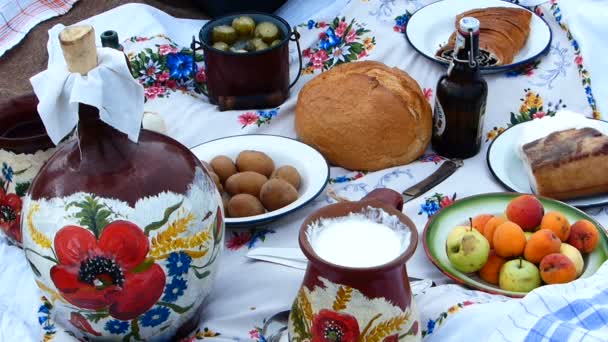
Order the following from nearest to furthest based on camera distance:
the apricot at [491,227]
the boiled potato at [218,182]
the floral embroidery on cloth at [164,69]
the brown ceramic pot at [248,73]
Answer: the apricot at [491,227], the boiled potato at [218,182], the brown ceramic pot at [248,73], the floral embroidery on cloth at [164,69]

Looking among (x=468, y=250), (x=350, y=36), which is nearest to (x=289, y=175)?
(x=468, y=250)

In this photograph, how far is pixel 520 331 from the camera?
2.10 ft

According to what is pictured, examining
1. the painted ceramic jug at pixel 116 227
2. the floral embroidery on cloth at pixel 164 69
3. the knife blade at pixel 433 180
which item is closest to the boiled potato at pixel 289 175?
the knife blade at pixel 433 180

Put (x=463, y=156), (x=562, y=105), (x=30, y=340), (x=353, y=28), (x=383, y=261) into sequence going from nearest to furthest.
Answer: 1. (x=383, y=261)
2. (x=30, y=340)
3. (x=463, y=156)
4. (x=562, y=105)
5. (x=353, y=28)

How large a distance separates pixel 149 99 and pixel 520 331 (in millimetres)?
775

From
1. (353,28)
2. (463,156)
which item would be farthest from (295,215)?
(353,28)

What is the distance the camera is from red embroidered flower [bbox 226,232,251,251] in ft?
2.95

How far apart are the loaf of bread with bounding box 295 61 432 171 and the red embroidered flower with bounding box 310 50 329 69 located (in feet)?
0.72

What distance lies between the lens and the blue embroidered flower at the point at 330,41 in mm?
1323

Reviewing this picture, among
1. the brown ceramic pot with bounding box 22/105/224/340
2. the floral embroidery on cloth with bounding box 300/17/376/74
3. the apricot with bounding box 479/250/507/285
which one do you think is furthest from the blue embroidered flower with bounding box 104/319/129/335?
the floral embroidery on cloth with bounding box 300/17/376/74

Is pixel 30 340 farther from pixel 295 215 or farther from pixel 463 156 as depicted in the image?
pixel 463 156

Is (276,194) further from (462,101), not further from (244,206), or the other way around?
(462,101)

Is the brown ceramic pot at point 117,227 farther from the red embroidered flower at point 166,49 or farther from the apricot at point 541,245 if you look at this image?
Answer: the red embroidered flower at point 166,49

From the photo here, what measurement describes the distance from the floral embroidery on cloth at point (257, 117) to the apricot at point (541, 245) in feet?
1.62
